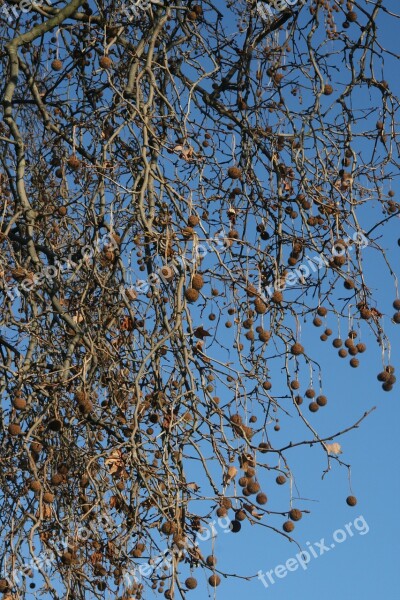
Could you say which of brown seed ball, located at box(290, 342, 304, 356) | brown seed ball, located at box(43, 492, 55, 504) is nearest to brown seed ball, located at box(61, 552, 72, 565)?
brown seed ball, located at box(43, 492, 55, 504)

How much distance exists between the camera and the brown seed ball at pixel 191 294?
2.80 m

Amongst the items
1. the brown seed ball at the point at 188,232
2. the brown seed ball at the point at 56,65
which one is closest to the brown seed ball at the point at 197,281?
the brown seed ball at the point at 188,232

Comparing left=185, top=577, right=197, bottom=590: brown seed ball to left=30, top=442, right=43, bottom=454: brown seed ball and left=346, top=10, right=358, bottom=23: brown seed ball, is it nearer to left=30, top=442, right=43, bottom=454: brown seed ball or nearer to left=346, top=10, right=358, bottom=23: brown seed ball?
left=30, top=442, right=43, bottom=454: brown seed ball

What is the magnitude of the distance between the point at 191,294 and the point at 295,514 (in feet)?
2.07

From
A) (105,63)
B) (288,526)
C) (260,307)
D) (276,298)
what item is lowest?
(288,526)

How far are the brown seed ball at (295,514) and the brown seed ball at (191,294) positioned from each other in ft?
1.98

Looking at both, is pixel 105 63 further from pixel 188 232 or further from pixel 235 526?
pixel 235 526

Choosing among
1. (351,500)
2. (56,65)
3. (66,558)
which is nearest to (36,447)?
(66,558)

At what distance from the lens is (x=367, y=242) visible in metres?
3.43

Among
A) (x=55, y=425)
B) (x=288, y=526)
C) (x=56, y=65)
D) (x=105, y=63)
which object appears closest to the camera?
(x=288, y=526)

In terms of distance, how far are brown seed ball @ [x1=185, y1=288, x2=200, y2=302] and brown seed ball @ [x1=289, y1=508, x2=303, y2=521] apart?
0.60 metres

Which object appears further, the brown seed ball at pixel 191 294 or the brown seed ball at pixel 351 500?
the brown seed ball at pixel 351 500

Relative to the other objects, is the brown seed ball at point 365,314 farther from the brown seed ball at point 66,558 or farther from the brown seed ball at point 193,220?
the brown seed ball at point 66,558

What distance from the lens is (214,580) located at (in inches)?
104
